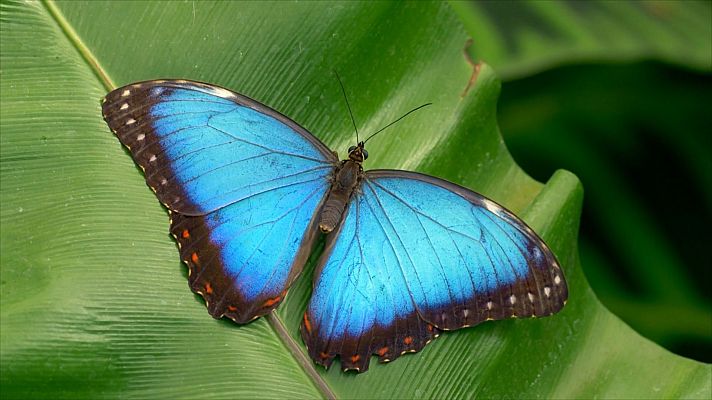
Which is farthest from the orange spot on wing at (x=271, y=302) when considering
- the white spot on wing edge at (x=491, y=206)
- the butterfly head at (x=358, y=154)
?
the white spot on wing edge at (x=491, y=206)

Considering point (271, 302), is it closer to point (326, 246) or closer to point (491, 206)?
point (326, 246)

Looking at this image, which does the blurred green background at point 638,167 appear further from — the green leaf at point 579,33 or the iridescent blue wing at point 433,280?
the iridescent blue wing at point 433,280

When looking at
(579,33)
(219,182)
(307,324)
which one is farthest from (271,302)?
(579,33)

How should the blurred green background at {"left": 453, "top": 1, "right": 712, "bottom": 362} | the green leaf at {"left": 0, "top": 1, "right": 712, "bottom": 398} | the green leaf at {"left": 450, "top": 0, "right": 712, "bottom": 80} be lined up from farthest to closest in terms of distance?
the blurred green background at {"left": 453, "top": 1, "right": 712, "bottom": 362}, the green leaf at {"left": 450, "top": 0, "right": 712, "bottom": 80}, the green leaf at {"left": 0, "top": 1, "right": 712, "bottom": 398}

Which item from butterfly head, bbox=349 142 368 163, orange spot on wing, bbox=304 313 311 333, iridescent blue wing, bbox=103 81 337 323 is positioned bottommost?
orange spot on wing, bbox=304 313 311 333

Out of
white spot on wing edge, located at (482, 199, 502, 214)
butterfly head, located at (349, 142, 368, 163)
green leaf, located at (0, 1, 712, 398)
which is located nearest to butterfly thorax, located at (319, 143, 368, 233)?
butterfly head, located at (349, 142, 368, 163)

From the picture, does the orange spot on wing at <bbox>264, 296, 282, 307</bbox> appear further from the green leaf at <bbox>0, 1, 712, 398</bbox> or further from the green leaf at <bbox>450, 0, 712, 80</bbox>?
the green leaf at <bbox>450, 0, 712, 80</bbox>

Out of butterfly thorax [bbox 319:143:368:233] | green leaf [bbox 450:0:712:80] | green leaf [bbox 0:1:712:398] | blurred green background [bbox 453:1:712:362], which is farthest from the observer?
blurred green background [bbox 453:1:712:362]

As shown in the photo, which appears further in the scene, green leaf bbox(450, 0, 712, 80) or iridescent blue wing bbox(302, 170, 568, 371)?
green leaf bbox(450, 0, 712, 80)
